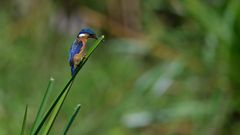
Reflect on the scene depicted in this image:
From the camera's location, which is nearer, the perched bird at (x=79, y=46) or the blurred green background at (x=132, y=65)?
the perched bird at (x=79, y=46)

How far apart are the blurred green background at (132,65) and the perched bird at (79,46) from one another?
4.58 feet

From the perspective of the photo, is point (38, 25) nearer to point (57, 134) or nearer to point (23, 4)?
point (23, 4)

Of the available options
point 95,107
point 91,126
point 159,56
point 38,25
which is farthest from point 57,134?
point 38,25

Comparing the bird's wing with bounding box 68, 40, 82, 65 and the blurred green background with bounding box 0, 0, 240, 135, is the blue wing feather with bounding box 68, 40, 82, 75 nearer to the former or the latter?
the bird's wing with bounding box 68, 40, 82, 65

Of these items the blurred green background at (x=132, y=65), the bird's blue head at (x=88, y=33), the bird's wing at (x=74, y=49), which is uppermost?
the blurred green background at (x=132, y=65)

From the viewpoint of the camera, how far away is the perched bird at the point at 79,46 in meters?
0.51

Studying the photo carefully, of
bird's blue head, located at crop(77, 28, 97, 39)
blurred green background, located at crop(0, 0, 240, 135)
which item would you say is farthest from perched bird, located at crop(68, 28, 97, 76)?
blurred green background, located at crop(0, 0, 240, 135)

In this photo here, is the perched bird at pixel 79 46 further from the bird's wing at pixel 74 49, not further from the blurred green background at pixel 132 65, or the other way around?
the blurred green background at pixel 132 65

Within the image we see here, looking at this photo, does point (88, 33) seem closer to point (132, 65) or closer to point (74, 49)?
point (74, 49)

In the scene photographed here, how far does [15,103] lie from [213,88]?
2.05ft

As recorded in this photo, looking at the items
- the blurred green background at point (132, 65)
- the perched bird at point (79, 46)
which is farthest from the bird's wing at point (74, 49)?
the blurred green background at point (132, 65)

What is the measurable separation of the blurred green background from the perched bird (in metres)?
1.40

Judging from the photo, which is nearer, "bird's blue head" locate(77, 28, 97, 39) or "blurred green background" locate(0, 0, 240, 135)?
"bird's blue head" locate(77, 28, 97, 39)

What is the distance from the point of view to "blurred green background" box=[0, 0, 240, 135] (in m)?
1.97
